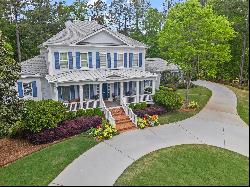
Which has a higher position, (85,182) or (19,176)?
(85,182)

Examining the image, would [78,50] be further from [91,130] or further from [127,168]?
[127,168]

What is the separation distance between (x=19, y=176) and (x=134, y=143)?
727 cm

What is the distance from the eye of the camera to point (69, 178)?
1320cm

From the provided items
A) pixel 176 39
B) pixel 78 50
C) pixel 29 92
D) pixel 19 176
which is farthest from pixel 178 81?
pixel 19 176

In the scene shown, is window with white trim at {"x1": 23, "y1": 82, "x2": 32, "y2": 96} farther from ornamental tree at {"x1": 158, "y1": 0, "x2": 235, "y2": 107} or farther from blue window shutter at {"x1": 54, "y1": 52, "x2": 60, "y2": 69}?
ornamental tree at {"x1": 158, "y1": 0, "x2": 235, "y2": 107}

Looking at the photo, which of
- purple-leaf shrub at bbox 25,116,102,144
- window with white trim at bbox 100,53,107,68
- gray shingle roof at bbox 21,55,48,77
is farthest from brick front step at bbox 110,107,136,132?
gray shingle roof at bbox 21,55,48,77

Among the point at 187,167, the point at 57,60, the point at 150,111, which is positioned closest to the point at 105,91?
the point at 150,111

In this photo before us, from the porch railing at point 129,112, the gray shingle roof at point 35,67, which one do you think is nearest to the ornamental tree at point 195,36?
the porch railing at point 129,112

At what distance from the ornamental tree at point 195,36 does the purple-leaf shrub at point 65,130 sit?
939 centimetres

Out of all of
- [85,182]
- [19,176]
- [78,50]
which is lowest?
[19,176]

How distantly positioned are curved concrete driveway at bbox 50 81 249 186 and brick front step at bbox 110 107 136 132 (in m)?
1.08

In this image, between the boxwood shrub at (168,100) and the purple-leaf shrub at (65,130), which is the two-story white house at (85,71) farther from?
the purple-leaf shrub at (65,130)

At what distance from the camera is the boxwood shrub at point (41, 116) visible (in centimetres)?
1906

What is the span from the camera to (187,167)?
561 inches
